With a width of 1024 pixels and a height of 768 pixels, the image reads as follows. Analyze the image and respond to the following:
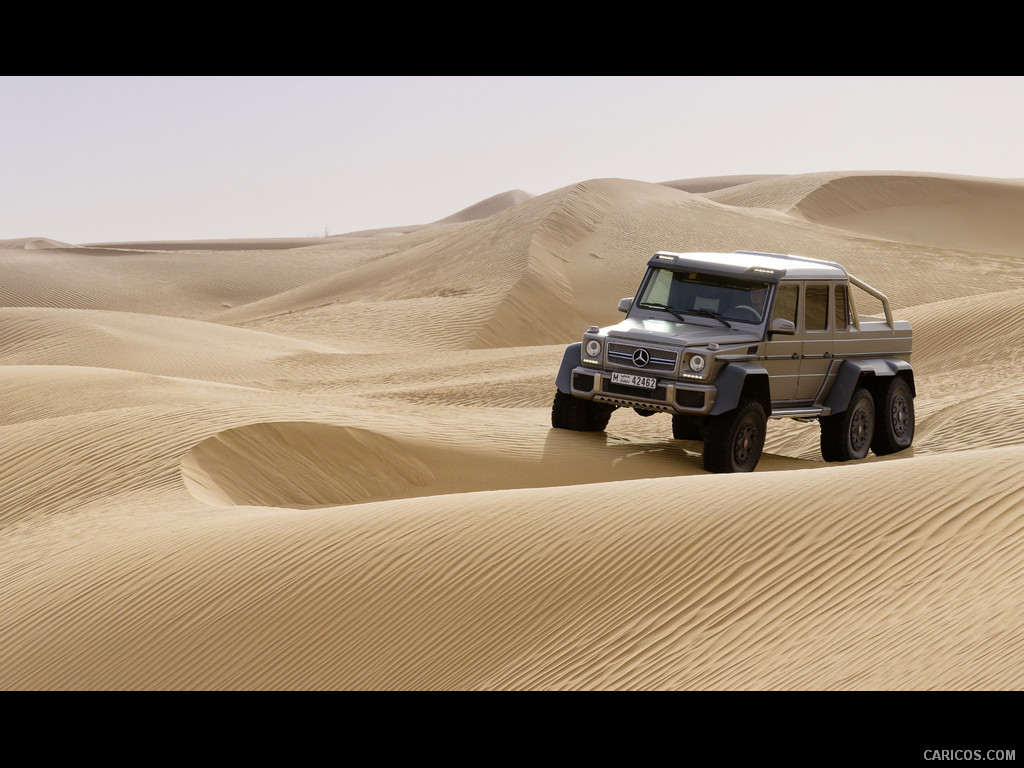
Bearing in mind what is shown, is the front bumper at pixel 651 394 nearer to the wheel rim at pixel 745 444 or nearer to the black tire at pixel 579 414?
the wheel rim at pixel 745 444

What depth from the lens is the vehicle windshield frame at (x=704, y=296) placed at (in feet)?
44.2

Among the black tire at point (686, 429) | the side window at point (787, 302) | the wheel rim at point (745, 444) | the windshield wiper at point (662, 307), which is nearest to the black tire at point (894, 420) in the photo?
the side window at point (787, 302)

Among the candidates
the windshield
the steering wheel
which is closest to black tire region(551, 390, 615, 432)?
the windshield

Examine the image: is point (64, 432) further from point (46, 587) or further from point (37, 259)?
point (37, 259)

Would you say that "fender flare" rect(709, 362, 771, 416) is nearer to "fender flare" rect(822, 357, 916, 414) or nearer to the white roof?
the white roof

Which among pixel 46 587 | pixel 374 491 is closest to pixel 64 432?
pixel 374 491

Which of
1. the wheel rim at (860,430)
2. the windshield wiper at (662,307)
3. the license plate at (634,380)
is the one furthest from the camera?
the wheel rim at (860,430)

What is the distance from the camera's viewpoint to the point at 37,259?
69.2 meters

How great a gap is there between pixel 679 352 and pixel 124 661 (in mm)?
6686

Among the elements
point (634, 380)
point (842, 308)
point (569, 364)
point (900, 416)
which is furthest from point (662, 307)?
point (900, 416)

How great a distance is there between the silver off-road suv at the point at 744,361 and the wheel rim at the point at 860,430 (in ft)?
0.06

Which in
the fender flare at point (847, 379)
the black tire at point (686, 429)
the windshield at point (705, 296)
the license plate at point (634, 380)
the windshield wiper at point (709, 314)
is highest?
the windshield at point (705, 296)

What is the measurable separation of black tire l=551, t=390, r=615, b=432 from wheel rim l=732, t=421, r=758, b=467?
6.00 ft

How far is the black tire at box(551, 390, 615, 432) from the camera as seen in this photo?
14500mm
